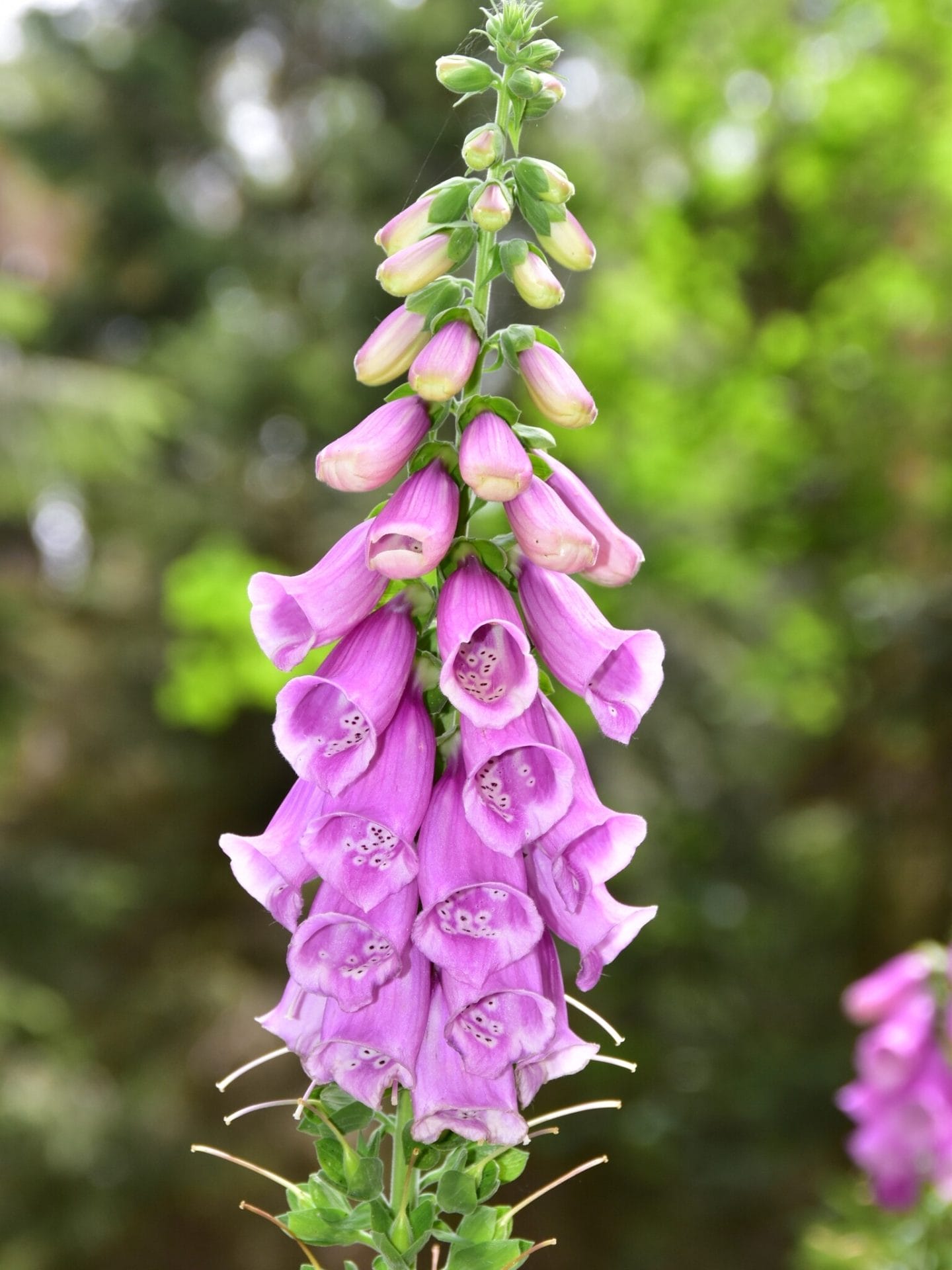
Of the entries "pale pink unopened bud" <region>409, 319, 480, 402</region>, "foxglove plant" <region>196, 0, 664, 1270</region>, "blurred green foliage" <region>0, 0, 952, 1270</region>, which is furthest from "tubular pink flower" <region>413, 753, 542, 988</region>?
"blurred green foliage" <region>0, 0, 952, 1270</region>

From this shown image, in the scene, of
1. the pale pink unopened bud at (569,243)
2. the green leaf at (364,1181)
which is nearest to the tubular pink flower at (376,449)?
the pale pink unopened bud at (569,243)

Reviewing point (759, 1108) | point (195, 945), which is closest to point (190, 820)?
point (195, 945)

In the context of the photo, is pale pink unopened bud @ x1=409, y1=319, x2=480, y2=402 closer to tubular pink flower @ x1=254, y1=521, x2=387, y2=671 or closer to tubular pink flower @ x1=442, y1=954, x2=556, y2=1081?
tubular pink flower @ x1=254, y1=521, x2=387, y2=671

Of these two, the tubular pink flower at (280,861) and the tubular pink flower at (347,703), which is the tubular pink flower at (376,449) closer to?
the tubular pink flower at (347,703)

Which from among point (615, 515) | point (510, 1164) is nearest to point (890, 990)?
point (510, 1164)

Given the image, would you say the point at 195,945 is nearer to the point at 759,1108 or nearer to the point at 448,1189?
the point at 759,1108
